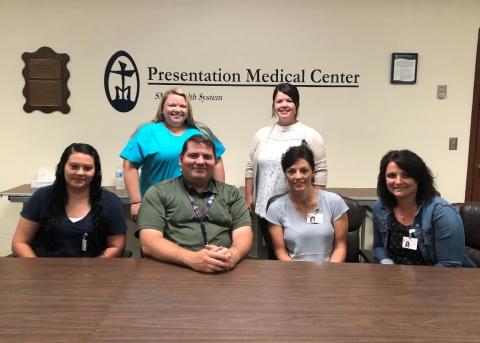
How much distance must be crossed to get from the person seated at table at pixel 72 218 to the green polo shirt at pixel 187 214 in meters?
0.25

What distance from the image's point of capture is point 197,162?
194cm

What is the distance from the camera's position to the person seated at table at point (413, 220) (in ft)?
6.15

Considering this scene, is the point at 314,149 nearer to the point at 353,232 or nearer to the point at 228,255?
the point at 353,232

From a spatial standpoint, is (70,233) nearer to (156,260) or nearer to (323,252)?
(156,260)

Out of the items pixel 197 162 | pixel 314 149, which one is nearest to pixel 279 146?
pixel 314 149

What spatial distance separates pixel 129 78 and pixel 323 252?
7.68ft

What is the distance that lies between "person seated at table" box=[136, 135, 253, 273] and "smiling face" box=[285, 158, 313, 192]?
0.92ft

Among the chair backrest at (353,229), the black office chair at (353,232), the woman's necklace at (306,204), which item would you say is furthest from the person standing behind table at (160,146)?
the chair backrest at (353,229)

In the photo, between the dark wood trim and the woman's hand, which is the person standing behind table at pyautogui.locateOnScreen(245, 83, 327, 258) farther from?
the dark wood trim

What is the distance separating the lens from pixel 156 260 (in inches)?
68.7

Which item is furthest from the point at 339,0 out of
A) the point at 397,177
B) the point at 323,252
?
A: the point at 323,252

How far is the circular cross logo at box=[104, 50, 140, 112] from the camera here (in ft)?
11.6

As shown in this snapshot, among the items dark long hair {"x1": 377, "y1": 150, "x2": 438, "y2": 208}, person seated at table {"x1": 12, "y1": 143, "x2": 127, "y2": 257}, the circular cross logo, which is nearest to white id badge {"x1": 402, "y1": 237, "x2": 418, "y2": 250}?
dark long hair {"x1": 377, "y1": 150, "x2": 438, "y2": 208}

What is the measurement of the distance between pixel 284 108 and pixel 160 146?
0.80 meters
